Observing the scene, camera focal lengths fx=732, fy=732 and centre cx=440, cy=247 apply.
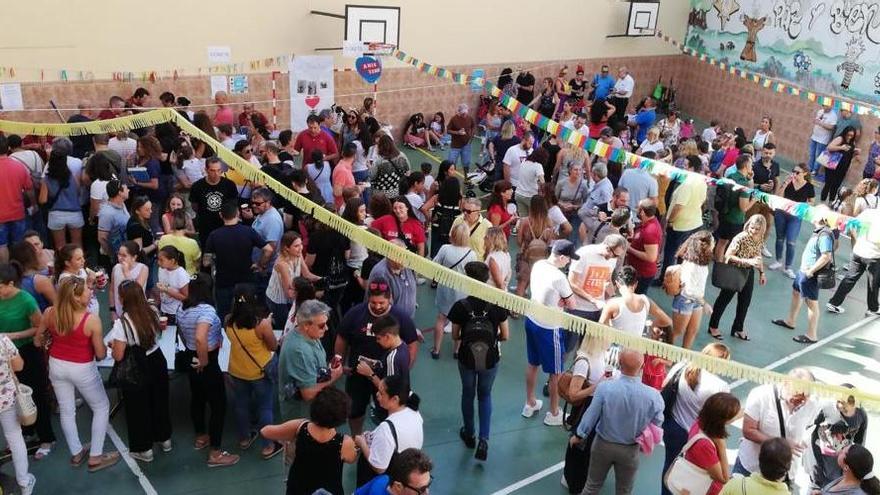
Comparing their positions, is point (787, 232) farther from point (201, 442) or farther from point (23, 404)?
point (23, 404)

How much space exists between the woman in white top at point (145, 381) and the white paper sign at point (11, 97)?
6.74 metres

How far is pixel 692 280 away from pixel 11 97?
939 centimetres

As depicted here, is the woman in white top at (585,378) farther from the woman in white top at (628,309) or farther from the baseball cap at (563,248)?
the baseball cap at (563,248)

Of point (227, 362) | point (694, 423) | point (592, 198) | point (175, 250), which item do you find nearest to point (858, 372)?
point (592, 198)

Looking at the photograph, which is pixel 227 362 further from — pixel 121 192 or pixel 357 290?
pixel 121 192

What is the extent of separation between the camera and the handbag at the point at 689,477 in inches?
168

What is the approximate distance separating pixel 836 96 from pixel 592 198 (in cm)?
978

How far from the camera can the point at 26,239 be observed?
5.59 metres

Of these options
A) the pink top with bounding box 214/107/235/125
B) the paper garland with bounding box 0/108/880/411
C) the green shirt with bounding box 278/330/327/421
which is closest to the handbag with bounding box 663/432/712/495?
the paper garland with bounding box 0/108/880/411

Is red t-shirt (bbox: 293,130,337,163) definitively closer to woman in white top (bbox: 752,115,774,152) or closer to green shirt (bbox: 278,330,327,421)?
green shirt (bbox: 278,330,327,421)

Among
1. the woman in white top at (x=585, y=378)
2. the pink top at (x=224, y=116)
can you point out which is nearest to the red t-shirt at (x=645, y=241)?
the woman in white top at (x=585, y=378)

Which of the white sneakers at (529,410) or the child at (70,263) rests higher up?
the child at (70,263)

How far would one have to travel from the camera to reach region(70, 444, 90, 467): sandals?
533cm

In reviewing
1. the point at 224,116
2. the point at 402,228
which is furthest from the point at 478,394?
the point at 224,116
